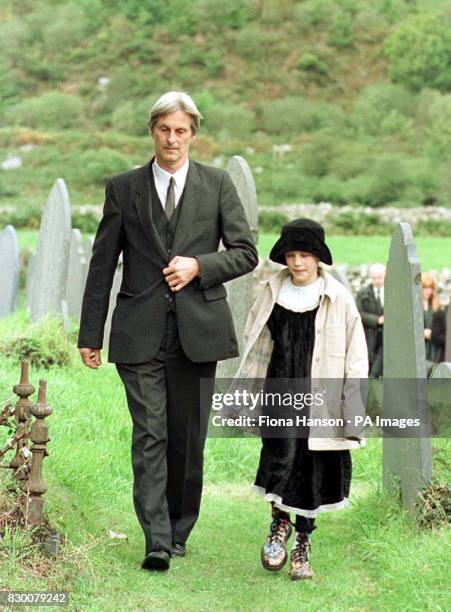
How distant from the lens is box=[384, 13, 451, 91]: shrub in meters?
29.4

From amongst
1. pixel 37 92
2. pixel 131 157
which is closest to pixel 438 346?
pixel 131 157

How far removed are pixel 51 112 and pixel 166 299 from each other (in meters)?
26.3

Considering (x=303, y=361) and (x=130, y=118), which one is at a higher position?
(x=130, y=118)

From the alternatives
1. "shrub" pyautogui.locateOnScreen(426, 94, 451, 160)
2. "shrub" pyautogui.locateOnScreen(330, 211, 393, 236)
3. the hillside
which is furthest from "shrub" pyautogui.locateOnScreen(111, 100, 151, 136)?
"shrub" pyautogui.locateOnScreen(426, 94, 451, 160)

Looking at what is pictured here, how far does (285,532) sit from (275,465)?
0.94 ft

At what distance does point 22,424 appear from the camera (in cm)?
480

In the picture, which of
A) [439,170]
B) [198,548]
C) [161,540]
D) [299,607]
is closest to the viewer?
[299,607]

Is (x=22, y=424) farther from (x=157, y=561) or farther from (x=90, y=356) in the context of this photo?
(x=157, y=561)

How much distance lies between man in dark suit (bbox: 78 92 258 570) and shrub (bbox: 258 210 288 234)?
2147cm

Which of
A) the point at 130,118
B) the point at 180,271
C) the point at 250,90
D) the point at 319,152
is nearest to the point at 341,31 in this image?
the point at 250,90

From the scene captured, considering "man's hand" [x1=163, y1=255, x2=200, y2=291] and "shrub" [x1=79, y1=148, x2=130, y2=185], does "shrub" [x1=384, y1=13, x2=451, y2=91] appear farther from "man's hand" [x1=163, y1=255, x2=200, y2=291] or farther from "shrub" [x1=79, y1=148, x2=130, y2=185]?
"man's hand" [x1=163, y1=255, x2=200, y2=291]

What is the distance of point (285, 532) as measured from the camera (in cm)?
518

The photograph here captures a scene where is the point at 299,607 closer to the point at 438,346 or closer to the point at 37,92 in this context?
the point at 438,346

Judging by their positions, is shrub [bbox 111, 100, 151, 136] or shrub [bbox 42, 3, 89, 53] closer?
shrub [bbox 111, 100, 151, 136]
